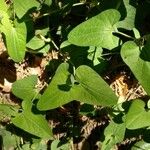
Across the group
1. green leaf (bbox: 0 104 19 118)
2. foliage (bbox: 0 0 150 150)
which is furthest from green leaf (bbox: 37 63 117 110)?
green leaf (bbox: 0 104 19 118)

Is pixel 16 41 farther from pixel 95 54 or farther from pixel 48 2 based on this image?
pixel 95 54

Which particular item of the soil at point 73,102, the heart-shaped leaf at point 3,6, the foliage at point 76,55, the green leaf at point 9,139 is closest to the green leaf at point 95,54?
the foliage at point 76,55

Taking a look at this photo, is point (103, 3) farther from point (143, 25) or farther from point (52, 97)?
point (52, 97)

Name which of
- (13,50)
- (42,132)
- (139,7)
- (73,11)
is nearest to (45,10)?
(73,11)

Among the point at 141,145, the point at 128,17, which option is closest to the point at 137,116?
the point at 141,145

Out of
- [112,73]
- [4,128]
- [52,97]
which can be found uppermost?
[52,97]

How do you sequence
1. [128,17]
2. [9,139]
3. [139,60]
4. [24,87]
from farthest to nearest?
1. [9,139]
2. [24,87]
3. [128,17]
4. [139,60]

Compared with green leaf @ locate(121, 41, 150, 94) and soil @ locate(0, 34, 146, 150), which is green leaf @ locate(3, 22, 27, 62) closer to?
soil @ locate(0, 34, 146, 150)
